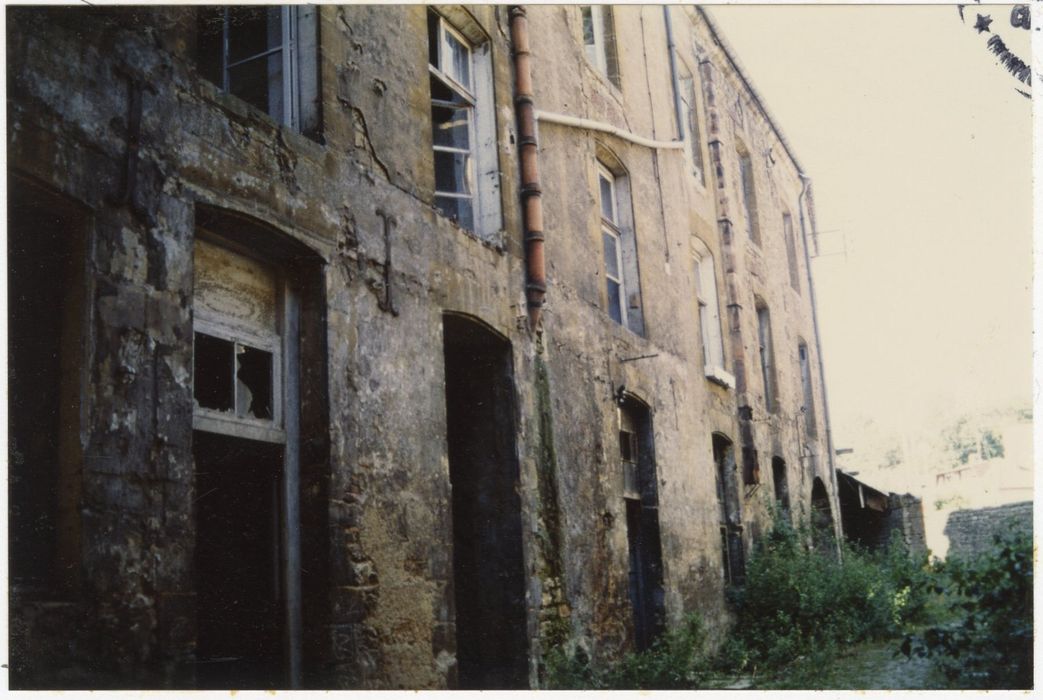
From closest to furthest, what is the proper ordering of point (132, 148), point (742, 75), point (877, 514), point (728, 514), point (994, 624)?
point (132, 148) → point (994, 624) → point (728, 514) → point (742, 75) → point (877, 514)

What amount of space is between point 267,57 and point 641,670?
5.60 meters

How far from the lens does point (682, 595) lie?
10.6 meters

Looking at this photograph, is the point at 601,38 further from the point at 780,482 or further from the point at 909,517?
the point at 909,517

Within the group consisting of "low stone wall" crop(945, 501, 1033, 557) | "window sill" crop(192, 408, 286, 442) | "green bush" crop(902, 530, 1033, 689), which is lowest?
"green bush" crop(902, 530, 1033, 689)

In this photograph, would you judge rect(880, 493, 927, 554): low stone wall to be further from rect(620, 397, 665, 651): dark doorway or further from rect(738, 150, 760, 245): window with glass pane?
rect(620, 397, 665, 651): dark doorway

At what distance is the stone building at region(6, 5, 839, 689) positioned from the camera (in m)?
4.36

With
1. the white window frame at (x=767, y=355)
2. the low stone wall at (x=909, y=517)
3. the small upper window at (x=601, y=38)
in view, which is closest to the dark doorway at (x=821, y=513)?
the white window frame at (x=767, y=355)

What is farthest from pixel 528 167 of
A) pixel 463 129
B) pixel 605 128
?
pixel 605 128

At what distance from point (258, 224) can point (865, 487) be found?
17913 millimetres

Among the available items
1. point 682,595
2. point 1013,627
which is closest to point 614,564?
point 682,595

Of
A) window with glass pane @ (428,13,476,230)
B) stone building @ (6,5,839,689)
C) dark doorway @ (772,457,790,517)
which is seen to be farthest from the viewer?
dark doorway @ (772,457,790,517)

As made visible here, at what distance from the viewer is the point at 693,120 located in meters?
15.2

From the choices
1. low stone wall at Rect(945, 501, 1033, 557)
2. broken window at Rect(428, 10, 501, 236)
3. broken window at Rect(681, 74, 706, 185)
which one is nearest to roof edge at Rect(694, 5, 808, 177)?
broken window at Rect(681, 74, 706, 185)

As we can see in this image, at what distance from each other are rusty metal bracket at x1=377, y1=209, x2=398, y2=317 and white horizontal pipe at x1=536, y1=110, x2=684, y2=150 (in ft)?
9.85
